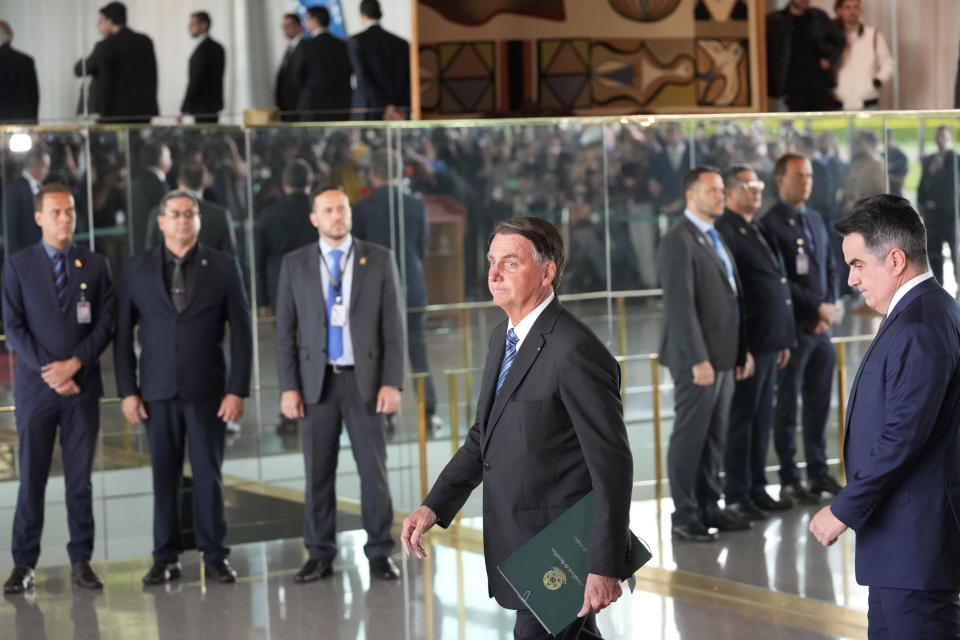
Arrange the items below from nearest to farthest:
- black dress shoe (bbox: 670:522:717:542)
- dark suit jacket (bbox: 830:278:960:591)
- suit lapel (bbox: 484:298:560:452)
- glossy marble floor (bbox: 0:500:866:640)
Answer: dark suit jacket (bbox: 830:278:960:591), suit lapel (bbox: 484:298:560:452), glossy marble floor (bbox: 0:500:866:640), black dress shoe (bbox: 670:522:717:542)

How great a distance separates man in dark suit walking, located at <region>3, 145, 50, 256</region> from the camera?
20.9ft

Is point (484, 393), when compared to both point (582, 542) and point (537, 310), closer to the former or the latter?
point (537, 310)

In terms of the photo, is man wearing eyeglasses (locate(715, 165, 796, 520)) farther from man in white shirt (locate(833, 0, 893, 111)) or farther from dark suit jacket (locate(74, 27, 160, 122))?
dark suit jacket (locate(74, 27, 160, 122))

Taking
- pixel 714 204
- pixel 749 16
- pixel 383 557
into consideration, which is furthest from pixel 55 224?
pixel 749 16

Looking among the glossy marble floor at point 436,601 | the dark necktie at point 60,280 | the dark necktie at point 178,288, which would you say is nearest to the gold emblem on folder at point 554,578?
the glossy marble floor at point 436,601

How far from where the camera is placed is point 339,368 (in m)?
5.75

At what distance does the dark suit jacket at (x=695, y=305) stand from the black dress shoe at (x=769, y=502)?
2.76 feet

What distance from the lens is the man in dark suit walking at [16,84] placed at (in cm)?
639

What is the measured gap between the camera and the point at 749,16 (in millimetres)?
6605

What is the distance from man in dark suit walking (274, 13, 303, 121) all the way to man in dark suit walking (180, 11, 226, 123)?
0.95 ft

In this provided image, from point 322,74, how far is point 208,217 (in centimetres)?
93

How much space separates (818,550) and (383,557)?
1.90 m

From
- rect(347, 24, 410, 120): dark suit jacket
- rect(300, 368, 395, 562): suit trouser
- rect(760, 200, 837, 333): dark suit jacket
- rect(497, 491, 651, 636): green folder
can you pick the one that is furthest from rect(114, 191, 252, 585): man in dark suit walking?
rect(497, 491, 651, 636): green folder

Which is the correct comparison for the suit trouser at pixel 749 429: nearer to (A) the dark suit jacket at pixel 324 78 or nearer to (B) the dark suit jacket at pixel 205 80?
(A) the dark suit jacket at pixel 324 78
